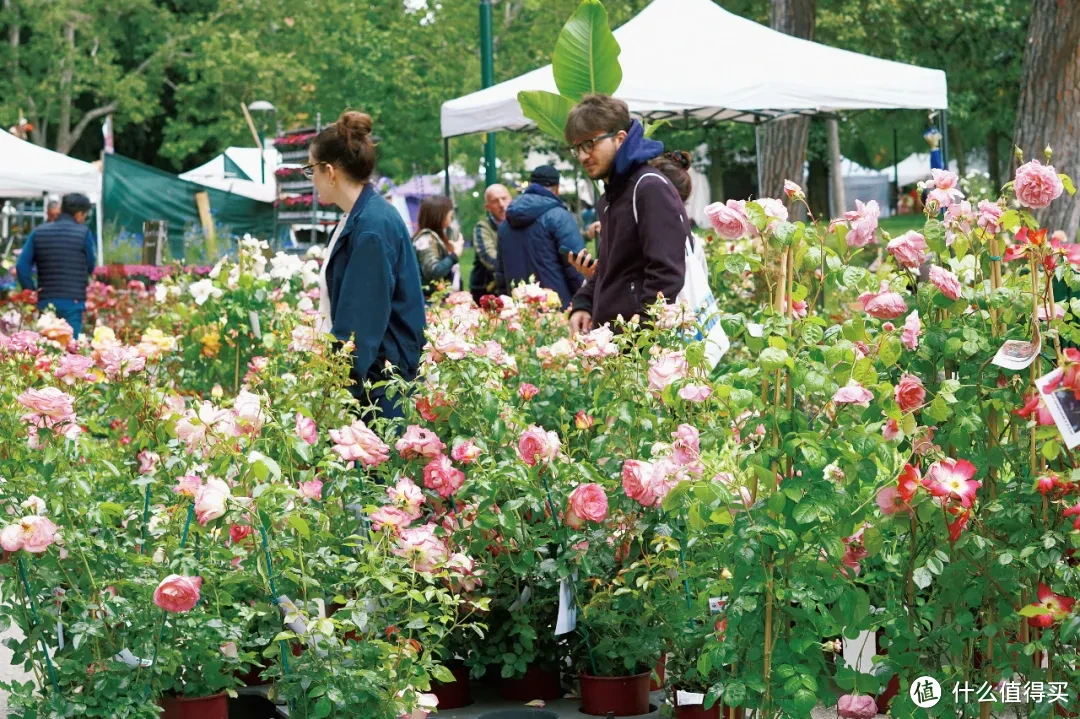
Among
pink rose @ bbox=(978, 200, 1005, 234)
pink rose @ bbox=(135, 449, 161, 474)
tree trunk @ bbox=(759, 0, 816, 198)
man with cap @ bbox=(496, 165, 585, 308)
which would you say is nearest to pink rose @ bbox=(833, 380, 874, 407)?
pink rose @ bbox=(978, 200, 1005, 234)

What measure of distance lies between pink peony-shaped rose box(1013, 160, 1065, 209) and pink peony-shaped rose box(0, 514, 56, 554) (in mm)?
2199

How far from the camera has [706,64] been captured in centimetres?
923

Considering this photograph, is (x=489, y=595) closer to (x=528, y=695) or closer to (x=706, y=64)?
(x=528, y=695)

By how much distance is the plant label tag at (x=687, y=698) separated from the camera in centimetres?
367

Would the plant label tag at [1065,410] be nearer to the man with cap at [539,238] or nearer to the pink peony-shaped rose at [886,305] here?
the pink peony-shaped rose at [886,305]

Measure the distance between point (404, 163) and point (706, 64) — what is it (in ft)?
76.2

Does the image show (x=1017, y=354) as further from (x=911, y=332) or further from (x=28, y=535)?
(x=28, y=535)

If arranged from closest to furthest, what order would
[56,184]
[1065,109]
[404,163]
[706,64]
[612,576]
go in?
[612,576] < [706,64] < [1065,109] < [56,184] < [404,163]

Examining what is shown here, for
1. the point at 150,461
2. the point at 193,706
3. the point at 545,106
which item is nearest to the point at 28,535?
the point at 193,706

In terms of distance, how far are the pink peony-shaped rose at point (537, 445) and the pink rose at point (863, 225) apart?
0.98 m

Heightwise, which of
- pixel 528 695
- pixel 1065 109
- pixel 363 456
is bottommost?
pixel 528 695

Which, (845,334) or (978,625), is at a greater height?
(845,334)

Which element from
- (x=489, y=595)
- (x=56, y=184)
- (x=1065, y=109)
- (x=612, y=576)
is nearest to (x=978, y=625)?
(x=612, y=576)

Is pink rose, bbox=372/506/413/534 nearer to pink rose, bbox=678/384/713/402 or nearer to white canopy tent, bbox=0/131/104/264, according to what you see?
pink rose, bbox=678/384/713/402
